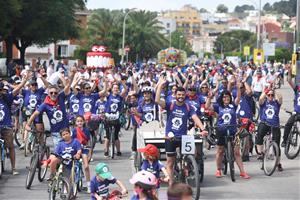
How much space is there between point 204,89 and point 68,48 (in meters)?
87.7

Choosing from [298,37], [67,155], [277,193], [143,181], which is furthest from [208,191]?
[298,37]

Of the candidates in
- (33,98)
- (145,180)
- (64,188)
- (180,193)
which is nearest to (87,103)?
(33,98)

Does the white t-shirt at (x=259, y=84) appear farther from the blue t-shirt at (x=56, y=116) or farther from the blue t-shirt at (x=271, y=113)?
the blue t-shirt at (x=56, y=116)

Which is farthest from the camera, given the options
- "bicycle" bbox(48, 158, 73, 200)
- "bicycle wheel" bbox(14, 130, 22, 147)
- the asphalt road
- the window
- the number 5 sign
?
the window

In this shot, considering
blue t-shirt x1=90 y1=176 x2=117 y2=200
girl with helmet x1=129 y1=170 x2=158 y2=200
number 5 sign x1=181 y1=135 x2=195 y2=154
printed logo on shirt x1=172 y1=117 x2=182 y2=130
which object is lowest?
blue t-shirt x1=90 y1=176 x2=117 y2=200

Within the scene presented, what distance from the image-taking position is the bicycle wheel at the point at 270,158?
1457 cm

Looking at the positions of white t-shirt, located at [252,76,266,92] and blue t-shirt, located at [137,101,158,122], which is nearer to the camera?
blue t-shirt, located at [137,101,158,122]

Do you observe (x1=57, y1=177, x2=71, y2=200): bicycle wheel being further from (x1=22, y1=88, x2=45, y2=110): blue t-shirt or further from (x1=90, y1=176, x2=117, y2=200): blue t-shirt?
(x1=22, y1=88, x2=45, y2=110): blue t-shirt

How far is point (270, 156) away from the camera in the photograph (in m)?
14.9

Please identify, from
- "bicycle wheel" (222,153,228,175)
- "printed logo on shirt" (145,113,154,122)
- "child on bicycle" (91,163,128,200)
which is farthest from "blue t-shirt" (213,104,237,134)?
"child on bicycle" (91,163,128,200)

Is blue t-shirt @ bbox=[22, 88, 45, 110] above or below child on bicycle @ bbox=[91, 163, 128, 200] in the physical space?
above

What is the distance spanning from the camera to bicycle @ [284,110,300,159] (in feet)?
55.0

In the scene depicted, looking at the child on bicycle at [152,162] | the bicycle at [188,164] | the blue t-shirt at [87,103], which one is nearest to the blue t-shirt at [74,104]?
the blue t-shirt at [87,103]

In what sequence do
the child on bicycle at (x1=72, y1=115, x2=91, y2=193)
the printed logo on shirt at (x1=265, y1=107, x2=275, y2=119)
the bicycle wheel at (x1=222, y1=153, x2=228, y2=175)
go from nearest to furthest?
the child on bicycle at (x1=72, y1=115, x2=91, y2=193)
the bicycle wheel at (x1=222, y1=153, x2=228, y2=175)
the printed logo on shirt at (x1=265, y1=107, x2=275, y2=119)
